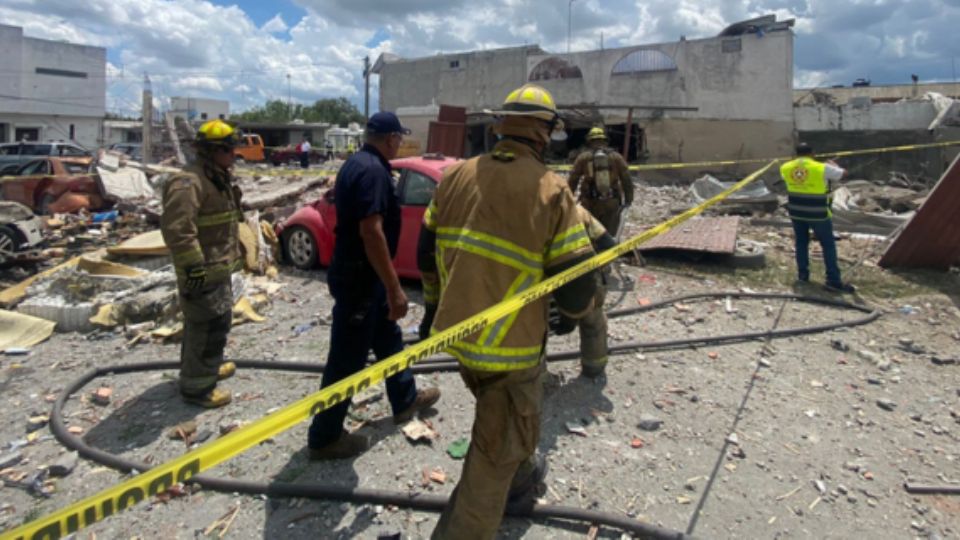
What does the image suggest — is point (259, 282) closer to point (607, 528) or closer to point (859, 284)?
point (607, 528)

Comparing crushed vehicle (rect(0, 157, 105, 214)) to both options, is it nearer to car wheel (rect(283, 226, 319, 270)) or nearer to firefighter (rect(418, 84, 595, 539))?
car wheel (rect(283, 226, 319, 270))

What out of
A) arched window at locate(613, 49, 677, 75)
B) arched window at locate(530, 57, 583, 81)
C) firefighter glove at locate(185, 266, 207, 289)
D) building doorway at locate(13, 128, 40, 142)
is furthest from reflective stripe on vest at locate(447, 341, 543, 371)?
building doorway at locate(13, 128, 40, 142)

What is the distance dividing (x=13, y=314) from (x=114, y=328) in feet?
2.92

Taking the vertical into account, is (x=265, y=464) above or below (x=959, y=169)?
below

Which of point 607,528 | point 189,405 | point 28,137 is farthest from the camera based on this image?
point 28,137

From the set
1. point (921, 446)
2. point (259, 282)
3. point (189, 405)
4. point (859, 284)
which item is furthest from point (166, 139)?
point (921, 446)

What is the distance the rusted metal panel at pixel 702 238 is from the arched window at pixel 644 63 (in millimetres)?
15926

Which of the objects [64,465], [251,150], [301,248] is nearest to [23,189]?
[301,248]

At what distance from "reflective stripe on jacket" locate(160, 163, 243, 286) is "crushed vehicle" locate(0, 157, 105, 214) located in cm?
1014

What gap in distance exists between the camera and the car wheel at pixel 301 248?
6941 millimetres

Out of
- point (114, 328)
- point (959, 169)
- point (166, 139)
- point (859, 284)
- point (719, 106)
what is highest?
point (719, 106)

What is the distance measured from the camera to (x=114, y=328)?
17.4 feet

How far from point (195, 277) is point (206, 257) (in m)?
0.22

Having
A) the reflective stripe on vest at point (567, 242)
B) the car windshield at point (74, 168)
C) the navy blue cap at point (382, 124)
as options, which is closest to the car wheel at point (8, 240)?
the car windshield at point (74, 168)
